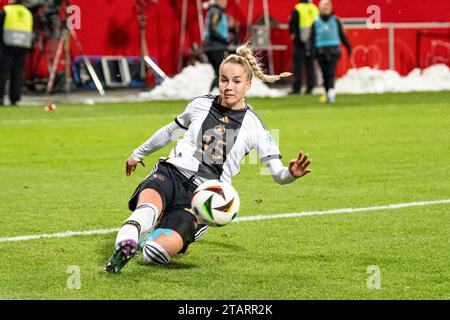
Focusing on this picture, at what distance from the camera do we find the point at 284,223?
32.0 feet

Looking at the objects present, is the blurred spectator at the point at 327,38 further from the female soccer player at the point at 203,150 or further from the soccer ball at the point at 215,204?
the soccer ball at the point at 215,204

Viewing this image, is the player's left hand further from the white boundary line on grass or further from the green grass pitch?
the white boundary line on grass

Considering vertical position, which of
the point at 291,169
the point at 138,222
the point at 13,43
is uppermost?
the point at 291,169

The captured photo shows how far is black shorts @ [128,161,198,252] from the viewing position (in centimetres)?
798

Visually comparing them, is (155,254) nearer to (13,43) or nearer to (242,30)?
(13,43)

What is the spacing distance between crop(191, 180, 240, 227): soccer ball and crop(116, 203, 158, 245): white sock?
0.96 ft

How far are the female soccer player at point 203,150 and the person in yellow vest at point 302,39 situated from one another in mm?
21085

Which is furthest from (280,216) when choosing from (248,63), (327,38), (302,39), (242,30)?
(242,30)

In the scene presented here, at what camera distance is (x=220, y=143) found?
838 cm

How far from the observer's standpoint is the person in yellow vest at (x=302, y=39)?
98.3ft

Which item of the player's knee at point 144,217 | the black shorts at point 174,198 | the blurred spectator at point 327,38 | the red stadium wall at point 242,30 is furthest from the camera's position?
the red stadium wall at point 242,30

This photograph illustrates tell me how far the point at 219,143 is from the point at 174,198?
0.54 meters

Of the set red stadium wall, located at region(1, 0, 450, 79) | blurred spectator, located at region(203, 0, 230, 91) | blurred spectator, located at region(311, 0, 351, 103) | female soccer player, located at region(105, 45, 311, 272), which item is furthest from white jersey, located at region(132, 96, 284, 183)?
red stadium wall, located at region(1, 0, 450, 79)

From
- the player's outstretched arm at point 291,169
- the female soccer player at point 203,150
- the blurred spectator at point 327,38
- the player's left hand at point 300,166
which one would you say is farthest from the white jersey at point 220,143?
the blurred spectator at point 327,38
